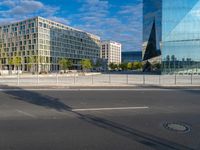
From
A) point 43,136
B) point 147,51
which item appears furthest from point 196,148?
point 147,51

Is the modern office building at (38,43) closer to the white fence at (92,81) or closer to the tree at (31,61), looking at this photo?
the tree at (31,61)

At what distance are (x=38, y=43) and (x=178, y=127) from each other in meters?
118

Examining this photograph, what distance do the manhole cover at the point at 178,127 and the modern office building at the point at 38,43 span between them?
372ft

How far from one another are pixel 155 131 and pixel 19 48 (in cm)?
12983

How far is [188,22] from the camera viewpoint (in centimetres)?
6291

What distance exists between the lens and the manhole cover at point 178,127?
7559 mm

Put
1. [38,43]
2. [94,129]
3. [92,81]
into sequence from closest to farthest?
1. [94,129]
2. [92,81]
3. [38,43]

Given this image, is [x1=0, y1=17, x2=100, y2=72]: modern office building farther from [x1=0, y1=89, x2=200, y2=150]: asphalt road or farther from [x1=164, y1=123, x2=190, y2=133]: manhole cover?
[x1=164, y1=123, x2=190, y2=133]: manhole cover

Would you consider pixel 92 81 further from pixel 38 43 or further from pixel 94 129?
pixel 38 43

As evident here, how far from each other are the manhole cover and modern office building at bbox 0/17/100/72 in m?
113

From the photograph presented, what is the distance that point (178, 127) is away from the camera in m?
7.90

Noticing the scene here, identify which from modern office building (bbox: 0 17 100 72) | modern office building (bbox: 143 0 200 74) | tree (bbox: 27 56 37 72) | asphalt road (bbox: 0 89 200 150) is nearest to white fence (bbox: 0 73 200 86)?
asphalt road (bbox: 0 89 200 150)

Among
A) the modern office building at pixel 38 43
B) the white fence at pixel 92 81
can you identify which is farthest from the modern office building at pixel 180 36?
the modern office building at pixel 38 43

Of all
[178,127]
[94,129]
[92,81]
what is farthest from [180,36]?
[94,129]
